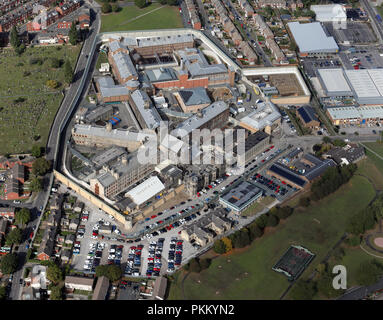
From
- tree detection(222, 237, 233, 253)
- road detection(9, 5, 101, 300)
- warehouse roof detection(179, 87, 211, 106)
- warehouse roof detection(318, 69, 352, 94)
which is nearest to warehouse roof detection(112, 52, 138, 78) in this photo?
road detection(9, 5, 101, 300)

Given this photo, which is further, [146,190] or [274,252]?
[146,190]

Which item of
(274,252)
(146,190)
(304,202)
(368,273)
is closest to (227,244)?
(274,252)

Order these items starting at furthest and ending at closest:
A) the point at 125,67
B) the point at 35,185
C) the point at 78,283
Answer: the point at 125,67 → the point at 35,185 → the point at 78,283

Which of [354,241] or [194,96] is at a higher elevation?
[194,96]

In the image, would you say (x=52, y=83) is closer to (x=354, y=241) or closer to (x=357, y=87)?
(x=357, y=87)

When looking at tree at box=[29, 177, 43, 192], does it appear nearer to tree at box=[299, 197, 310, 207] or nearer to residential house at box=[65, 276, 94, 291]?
residential house at box=[65, 276, 94, 291]
